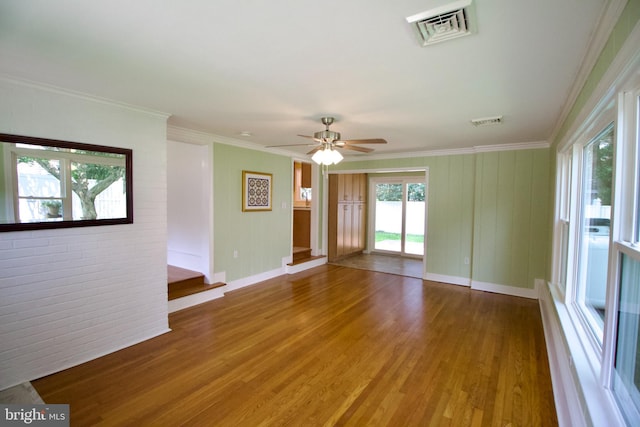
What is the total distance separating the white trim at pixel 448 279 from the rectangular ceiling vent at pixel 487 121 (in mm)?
2777

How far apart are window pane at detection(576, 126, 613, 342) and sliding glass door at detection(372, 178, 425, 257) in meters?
4.90

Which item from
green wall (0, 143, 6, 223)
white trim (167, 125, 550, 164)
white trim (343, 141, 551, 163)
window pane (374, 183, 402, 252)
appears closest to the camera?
green wall (0, 143, 6, 223)

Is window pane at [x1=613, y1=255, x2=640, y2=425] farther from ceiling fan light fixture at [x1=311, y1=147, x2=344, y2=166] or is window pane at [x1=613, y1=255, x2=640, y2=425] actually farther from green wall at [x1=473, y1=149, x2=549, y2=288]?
green wall at [x1=473, y1=149, x2=549, y2=288]

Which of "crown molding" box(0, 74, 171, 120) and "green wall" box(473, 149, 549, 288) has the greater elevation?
"crown molding" box(0, 74, 171, 120)

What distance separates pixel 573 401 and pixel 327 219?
5272 millimetres

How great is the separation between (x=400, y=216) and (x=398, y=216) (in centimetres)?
6

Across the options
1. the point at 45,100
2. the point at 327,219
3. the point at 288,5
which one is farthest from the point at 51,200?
the point at 327,219

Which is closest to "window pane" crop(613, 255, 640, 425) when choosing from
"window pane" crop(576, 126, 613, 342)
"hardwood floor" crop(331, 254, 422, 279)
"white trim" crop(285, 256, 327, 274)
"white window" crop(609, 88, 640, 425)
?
"white window" crop(609, 88, 640, 425)

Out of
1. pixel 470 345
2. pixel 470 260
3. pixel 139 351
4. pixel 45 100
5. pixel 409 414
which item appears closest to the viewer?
pixel 409 414

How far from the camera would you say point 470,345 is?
9.92 ft

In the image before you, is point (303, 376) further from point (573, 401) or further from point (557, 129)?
point (557, 129)

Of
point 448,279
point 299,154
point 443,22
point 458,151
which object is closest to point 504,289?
point 448,279

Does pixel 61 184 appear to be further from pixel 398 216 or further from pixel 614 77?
pixel 398 216

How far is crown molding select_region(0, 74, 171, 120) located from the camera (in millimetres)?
2238
